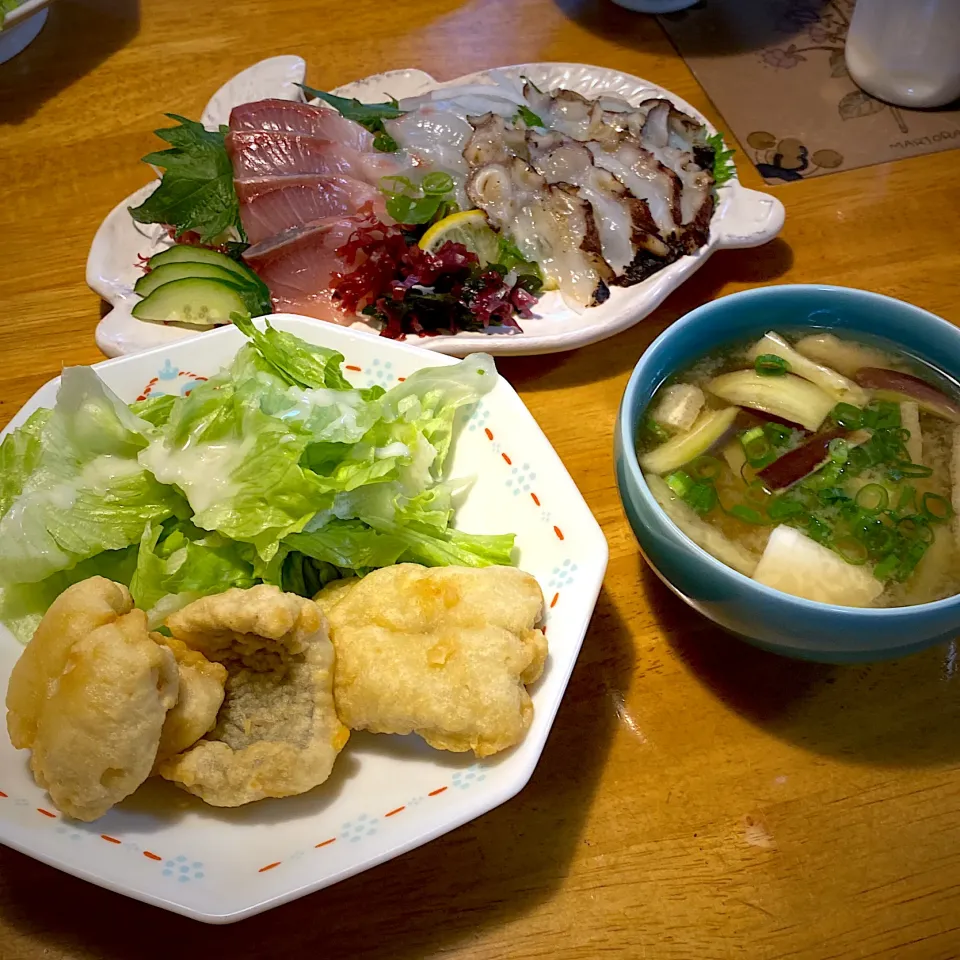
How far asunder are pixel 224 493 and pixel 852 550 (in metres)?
1.03

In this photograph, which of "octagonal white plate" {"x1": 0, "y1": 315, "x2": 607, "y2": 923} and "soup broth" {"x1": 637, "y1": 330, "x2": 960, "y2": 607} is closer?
"octagonal white plate" {"x1": 0, "y1": 315, "x2": 607, "y2": 923}

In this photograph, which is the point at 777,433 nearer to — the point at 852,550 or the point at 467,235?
the point at 852,550

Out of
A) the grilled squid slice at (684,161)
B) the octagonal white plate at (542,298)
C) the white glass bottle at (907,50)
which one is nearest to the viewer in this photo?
the octagonal white plate at (542,298)

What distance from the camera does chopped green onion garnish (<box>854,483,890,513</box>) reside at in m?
1.39

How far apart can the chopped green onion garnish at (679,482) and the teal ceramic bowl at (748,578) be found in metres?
0.11

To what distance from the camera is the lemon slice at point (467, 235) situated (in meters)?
2.17

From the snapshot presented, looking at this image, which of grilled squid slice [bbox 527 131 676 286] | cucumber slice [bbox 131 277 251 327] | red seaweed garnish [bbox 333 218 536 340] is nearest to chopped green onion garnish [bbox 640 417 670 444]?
red seaweed garnish [bbox 333 218 536 340]

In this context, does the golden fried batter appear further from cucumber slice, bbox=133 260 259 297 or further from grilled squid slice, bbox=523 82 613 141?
grilled squid slice, bbox=523 82 613 141

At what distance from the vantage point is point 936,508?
1.40 metres

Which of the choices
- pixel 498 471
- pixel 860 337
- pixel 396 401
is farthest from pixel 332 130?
pixel 860 337

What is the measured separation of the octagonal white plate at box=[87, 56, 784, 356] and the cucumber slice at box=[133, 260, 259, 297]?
41mm

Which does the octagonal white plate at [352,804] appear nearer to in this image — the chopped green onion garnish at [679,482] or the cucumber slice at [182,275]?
the chopped green onion garnish at [679,482]

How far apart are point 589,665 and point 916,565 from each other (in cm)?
55

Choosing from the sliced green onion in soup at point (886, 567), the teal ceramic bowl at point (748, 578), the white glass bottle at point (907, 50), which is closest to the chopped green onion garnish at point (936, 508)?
the sliced green onion in soup at point (886, 567)
